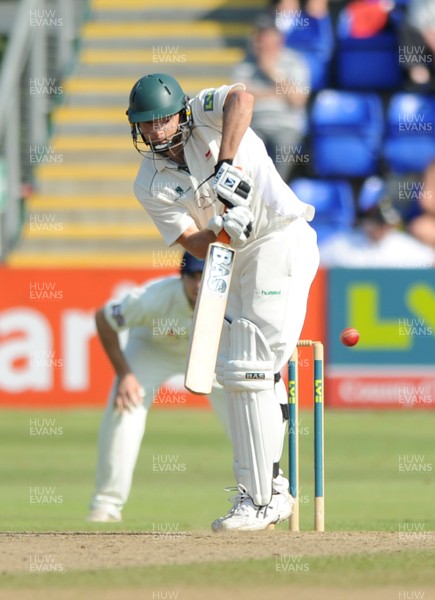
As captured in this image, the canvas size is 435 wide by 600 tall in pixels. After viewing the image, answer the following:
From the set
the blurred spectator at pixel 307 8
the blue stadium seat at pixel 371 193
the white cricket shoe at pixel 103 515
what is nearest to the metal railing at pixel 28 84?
the blurred spectator at pixel 307 8

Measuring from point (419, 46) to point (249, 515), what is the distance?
10.9 metres

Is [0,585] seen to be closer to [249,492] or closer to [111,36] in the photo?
[249,492]

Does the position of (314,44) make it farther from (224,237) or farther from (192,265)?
(224,237)

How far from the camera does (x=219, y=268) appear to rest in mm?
5516

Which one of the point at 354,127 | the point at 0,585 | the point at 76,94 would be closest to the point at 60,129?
the point at 76,94

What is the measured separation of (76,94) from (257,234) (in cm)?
1237

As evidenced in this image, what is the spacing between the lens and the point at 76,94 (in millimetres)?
17688

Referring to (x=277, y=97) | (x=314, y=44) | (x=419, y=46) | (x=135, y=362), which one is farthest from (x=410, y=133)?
(x=135, y=362)

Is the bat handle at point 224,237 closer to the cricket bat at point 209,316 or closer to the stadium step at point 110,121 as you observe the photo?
the cricket bat at point 209,316

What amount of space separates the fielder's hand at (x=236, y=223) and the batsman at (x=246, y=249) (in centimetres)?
8

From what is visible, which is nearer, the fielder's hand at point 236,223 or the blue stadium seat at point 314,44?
the fielder's hand at point 236,223

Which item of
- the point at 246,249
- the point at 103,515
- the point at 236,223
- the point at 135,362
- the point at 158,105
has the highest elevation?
the point at 158,105

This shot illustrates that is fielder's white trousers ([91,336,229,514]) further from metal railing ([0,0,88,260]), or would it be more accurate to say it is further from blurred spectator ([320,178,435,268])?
metal railing ([0,0,88,260])

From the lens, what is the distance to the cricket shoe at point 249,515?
5.74 metres
